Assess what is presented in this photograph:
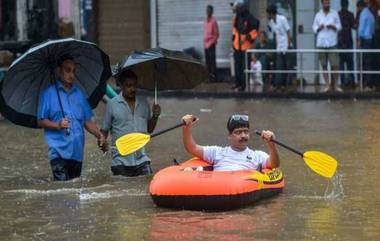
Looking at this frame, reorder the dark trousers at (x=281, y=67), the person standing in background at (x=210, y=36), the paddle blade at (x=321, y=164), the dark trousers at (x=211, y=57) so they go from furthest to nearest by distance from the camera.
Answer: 1. the dark trousers at (x=211, y=57)
2. the person standing in background at (x=210, y=36)
3. the dark trousers at (x=281, y=67)
4. the paddle blade at (x=321, y=164)

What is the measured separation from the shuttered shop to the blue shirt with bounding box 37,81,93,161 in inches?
598

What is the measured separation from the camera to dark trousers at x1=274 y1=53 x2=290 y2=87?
22188 millimetres

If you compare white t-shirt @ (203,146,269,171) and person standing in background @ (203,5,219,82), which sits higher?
person standing in background @ (203,5,219,82)

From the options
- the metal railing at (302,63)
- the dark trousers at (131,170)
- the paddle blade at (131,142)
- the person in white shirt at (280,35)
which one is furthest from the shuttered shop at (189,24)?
the paddle blade at (131,142)

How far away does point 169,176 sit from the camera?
889 cm

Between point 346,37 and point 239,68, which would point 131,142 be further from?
point 239,68

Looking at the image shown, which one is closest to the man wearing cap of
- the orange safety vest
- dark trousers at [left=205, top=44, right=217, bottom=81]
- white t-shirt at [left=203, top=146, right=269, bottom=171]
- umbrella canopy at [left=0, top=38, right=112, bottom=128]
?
umbrella canopy at [left=0, top=38, right=112, bottom=128]

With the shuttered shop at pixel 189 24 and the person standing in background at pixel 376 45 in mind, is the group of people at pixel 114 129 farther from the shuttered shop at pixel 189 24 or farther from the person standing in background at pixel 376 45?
the shuttered shop at pixel 189 24

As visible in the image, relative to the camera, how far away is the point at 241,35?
22375 mm

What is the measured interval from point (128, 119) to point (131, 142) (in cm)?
98

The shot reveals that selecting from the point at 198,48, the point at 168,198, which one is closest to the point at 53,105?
the point at 168,198

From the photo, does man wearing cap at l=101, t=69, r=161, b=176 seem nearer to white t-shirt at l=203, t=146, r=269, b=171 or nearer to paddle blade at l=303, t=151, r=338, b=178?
white t-shirt at l=203, t=146, r=269, b=171

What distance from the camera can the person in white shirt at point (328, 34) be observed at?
2116cm

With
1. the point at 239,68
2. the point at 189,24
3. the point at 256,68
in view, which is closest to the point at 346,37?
the point at 256,68
